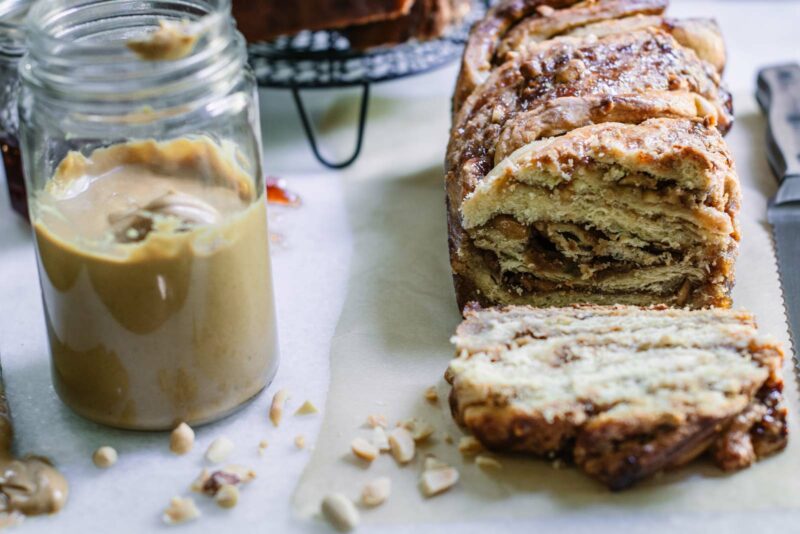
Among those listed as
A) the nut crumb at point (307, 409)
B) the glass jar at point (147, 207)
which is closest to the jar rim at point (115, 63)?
the glass jar at point (147, 207)

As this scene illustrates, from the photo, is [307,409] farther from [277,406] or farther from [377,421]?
[377,421]

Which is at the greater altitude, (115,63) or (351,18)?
(115,63)

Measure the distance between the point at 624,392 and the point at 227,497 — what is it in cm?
98

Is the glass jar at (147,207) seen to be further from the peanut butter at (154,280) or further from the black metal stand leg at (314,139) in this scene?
the black metal stand leg at (314,139)

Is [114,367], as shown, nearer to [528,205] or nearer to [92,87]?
[92,87]

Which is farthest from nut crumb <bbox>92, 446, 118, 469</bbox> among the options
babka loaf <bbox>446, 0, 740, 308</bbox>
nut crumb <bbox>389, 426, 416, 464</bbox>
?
babka loaf <bbox>446, 0, 740, 308</bbox>

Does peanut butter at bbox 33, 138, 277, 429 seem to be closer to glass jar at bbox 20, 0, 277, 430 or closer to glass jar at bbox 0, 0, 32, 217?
glass jar at bbox 20, 0, 277, 430

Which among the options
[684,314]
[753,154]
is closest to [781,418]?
[684,314]

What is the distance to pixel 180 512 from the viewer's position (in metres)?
2.45

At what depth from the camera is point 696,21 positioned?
3699mm

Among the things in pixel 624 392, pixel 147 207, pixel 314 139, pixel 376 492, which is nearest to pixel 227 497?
pixel 376 492

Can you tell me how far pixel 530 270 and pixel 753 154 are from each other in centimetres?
148

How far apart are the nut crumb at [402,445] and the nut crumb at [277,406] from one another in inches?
12.5

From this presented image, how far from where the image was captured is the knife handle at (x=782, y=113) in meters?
3.78
